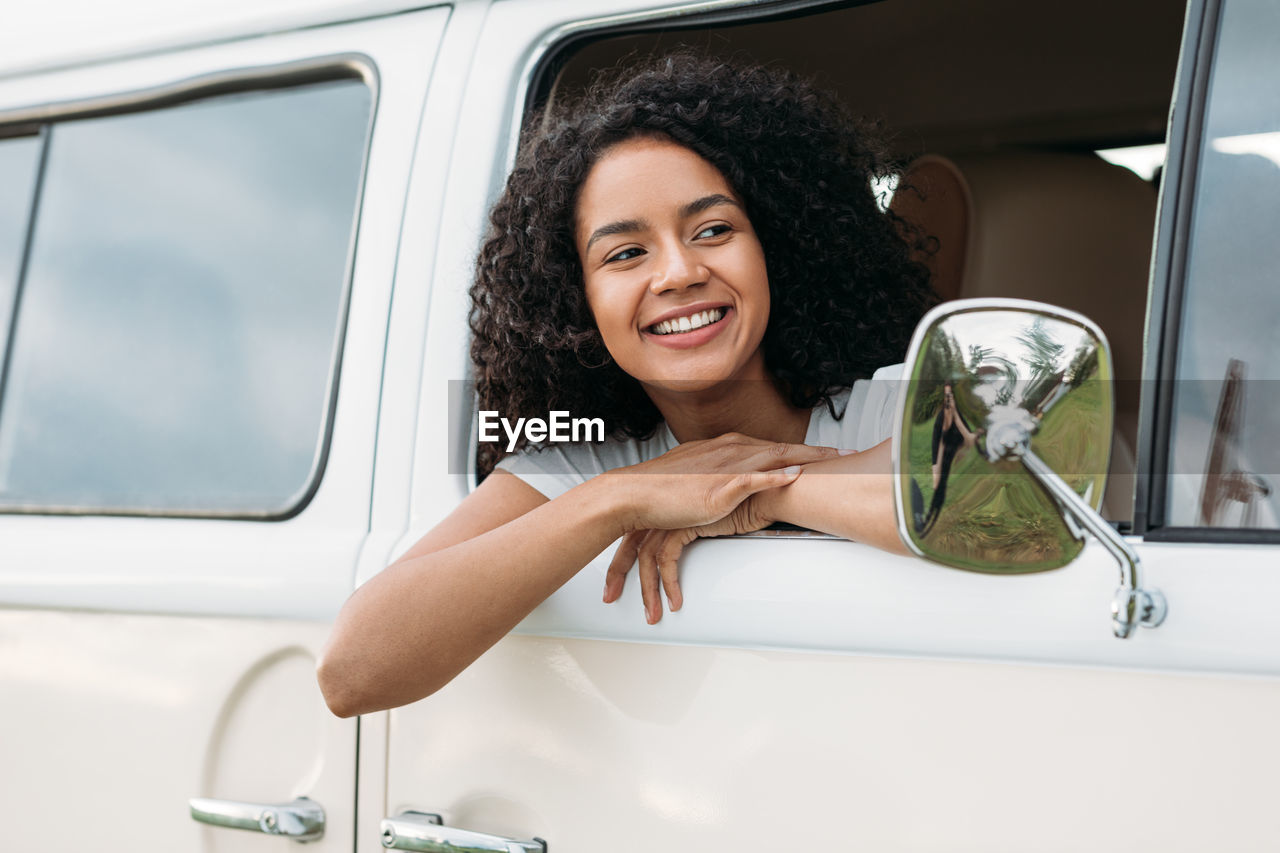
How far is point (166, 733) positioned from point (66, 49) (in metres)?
1.17

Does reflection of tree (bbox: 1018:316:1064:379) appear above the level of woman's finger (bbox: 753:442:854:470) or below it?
above

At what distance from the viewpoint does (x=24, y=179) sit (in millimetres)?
1889

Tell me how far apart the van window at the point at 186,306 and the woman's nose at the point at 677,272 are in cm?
44

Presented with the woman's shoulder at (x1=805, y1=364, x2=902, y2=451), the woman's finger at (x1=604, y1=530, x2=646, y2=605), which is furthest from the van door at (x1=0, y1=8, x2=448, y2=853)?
the woman's shoulder at (x1=805, y1=364, x2=902, y2=451)

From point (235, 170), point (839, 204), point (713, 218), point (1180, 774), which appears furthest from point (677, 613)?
point (235, 170)

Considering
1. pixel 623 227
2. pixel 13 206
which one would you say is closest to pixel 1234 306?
pixel 623 227

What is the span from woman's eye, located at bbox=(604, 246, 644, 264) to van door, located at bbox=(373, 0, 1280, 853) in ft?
1.57

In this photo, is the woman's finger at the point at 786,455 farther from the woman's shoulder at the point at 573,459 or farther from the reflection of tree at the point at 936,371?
the reflection of tree at the point at 936,371

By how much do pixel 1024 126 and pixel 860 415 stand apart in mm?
1647

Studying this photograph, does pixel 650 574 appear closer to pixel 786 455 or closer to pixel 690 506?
pixel 690 506

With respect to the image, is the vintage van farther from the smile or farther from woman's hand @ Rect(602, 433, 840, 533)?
the smile

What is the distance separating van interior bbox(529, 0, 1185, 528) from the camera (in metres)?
2.34

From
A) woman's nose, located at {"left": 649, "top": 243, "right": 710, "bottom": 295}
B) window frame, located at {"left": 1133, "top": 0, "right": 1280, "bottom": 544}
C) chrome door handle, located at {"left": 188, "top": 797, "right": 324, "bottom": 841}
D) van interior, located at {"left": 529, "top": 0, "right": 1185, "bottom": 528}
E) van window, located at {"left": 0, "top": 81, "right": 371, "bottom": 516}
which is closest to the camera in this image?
window frame, located at {"left": 1133, "top": 0, "right": 1280, "bottom": 544}

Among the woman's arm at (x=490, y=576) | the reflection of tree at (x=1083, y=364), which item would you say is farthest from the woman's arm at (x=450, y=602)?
the reflection of tree at (x=1083, y=364)
